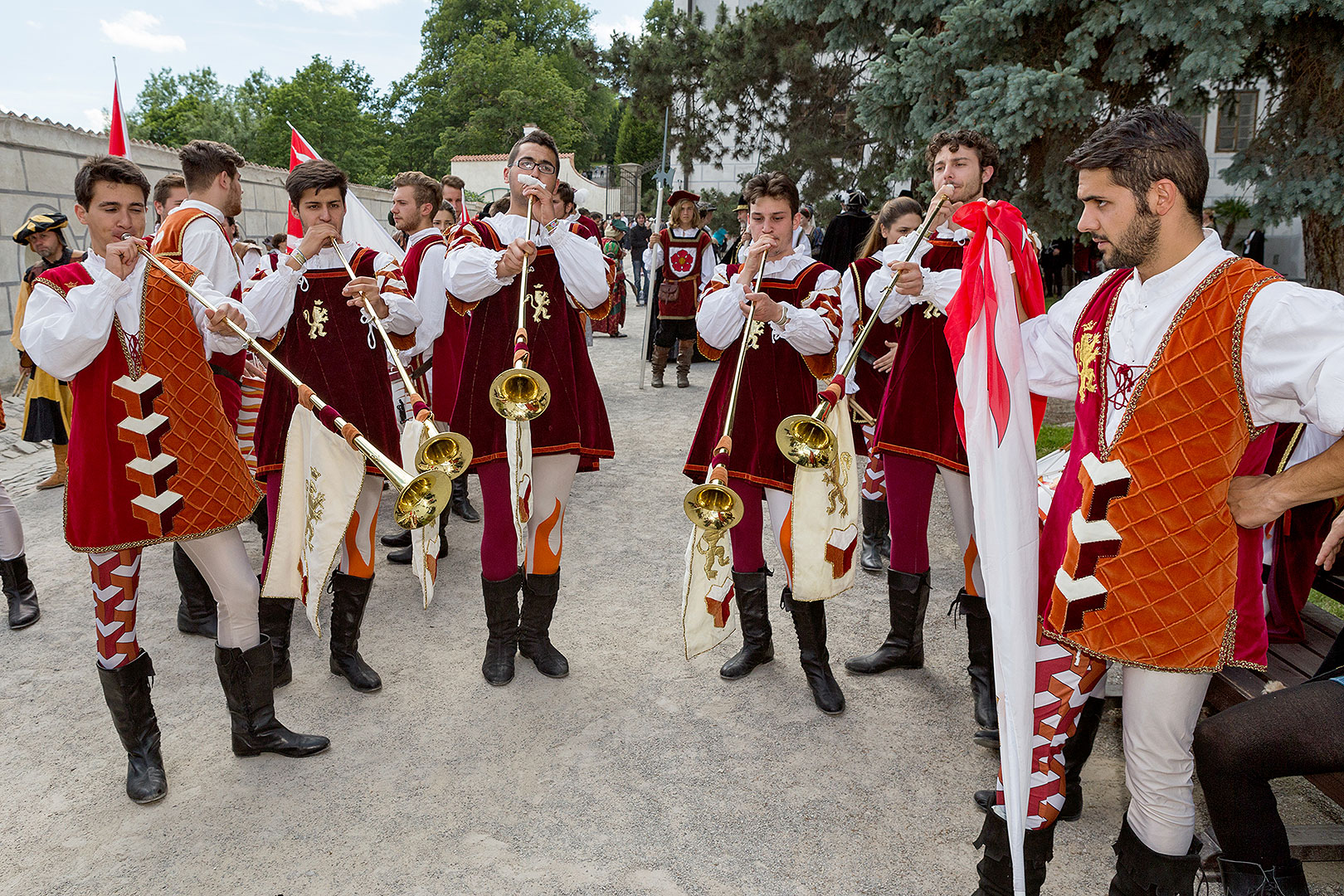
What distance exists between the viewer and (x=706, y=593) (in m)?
3.82

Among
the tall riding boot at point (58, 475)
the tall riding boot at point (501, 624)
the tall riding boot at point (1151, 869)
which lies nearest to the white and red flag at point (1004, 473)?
the tall riding boot at point (1151, 869)

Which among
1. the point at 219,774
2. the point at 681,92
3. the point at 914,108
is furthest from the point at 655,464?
the point at 681,92

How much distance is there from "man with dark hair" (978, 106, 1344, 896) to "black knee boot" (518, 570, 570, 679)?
2418 mm

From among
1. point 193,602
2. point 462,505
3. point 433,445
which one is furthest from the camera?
point 462,505

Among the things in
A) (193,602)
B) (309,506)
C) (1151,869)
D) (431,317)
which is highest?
(431,317)

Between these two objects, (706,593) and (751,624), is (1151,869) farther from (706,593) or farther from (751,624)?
(751,624)

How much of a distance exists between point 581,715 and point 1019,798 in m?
2.08

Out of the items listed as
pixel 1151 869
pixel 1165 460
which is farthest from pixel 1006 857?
pixel 1165 460

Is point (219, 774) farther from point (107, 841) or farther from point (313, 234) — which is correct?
point (313, 234)

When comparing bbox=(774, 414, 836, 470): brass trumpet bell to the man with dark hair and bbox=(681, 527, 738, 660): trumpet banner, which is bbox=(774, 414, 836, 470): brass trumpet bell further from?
the man with dark hair

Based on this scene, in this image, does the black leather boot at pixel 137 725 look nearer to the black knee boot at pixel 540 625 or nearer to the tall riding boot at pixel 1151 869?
the black knee boot at pixel 540 625

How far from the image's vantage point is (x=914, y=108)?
27.4 ft

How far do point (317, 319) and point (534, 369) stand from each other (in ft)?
3.21

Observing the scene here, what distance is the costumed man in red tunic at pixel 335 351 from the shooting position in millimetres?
3914
